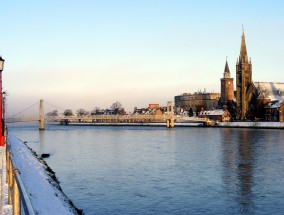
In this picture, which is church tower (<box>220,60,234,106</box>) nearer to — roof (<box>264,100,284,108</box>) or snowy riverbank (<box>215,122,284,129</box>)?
snowy riverbank (<box>215,122,284,129</box>)

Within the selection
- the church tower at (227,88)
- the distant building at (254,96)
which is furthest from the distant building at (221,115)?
the church tower at (227,88)

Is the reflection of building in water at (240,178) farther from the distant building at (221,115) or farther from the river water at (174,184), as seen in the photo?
the distant building at (221,115)

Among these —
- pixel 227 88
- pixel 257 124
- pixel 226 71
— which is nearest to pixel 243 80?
pixel 257 124

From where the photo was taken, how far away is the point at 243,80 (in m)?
137

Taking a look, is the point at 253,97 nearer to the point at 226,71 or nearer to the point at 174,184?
the point at 226,71

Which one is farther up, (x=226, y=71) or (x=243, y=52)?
(x=243, y=52)

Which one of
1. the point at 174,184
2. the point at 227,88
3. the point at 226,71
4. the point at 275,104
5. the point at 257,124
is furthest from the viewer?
the point at 226,71

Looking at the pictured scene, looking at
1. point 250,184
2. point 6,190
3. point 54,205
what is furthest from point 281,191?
point 6,190

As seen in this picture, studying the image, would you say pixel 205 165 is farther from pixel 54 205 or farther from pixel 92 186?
pixel 54 205

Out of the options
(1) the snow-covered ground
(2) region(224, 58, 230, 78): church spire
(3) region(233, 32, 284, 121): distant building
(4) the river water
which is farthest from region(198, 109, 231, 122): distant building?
(4) the river water

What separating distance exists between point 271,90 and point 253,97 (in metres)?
9.65

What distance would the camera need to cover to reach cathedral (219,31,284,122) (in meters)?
120

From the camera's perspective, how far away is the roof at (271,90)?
130125mm

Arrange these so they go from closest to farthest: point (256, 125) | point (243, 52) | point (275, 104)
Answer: point (256, 125), point (275, 104), point (243, 52)
